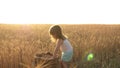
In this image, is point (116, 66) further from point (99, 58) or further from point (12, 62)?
point (12, 62)

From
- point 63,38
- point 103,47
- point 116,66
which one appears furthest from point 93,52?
point 63,38

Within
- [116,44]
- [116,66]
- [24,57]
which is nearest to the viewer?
[24,57]

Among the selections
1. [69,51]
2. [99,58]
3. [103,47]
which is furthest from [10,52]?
[103,47]

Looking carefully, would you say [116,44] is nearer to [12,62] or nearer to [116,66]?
[116,66]

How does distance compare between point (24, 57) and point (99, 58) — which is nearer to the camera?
point (24, 57)

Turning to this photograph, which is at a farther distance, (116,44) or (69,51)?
(116,44)

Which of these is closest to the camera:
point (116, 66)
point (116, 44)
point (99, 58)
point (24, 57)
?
point (24, 57)

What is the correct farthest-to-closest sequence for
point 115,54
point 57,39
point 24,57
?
point 115,54, point 24,57, point 57,39

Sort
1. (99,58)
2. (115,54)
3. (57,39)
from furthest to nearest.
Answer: (115,54) → (99,58) → (57,39)

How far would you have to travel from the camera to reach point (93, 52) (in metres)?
10.6

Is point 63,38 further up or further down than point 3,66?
further up

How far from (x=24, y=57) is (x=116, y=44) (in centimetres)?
453

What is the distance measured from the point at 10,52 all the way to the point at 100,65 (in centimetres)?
217

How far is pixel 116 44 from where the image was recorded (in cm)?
1206
